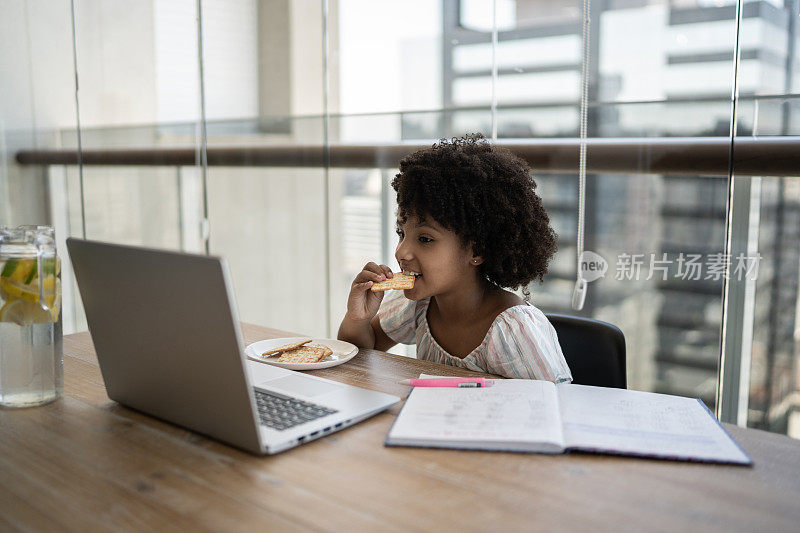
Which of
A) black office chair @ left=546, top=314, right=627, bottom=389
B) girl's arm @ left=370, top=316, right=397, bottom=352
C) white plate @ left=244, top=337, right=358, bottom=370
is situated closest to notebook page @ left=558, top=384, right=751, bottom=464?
black office chair @ left=546, top=314, right=627, bottom=389

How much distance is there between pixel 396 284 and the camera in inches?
59.7

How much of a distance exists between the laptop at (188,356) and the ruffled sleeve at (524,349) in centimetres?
37

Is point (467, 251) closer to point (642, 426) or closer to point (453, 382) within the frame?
point (453, 382)

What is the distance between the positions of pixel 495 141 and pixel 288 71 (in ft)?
4.38

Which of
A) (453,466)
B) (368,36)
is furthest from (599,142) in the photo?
(453,466)

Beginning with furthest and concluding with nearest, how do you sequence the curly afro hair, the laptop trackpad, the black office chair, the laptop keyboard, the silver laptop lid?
1. the curly afro hair
2. the black office chair
3. the laptop trackpad
4. the laptop keyboard
5. the silver laptop lid

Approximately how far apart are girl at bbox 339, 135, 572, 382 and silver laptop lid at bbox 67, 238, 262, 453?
62 centimetres

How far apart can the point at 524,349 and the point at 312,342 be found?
44 cm

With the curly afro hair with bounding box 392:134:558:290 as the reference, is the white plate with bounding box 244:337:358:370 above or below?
below

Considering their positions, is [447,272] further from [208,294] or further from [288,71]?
[288,71]

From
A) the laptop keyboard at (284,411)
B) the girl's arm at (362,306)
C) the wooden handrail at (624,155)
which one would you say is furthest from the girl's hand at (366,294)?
the wooden handrail at (624,155)

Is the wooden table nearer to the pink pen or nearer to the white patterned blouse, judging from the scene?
the pink pen

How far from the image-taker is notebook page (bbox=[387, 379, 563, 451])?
0.93 m

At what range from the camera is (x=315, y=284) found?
342 cm
